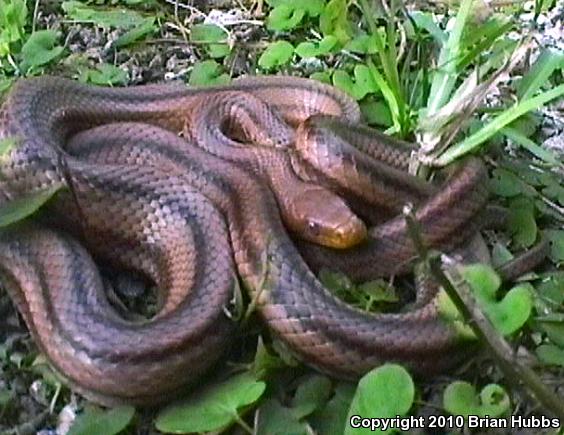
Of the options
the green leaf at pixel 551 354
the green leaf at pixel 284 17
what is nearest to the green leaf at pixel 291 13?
the green leaf at pixel 284 17

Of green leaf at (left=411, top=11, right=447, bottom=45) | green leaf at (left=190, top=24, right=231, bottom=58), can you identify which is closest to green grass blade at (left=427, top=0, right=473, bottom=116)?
green leaf at (left=411, top=11, right=447, bottom=45)

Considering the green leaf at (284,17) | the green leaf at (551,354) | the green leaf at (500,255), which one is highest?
the green leaf at (284,17)

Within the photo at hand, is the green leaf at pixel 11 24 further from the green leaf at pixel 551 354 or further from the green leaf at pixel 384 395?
the green leaf at pixel 551 354

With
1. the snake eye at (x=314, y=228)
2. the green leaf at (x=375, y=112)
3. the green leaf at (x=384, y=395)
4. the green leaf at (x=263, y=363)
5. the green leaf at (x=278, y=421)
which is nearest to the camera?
the green leaf at (x=384, y=395)

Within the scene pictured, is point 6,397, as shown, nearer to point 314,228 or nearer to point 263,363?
point 263,363

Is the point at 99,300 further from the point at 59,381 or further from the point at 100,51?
the point at 100,51

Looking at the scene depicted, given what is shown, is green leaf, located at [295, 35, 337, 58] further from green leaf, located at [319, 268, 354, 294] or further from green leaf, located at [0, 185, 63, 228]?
Result: green leaf, located at [0, 185, 63, 228]

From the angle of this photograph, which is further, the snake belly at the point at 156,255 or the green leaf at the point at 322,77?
the green leaf at the point at 322,77
